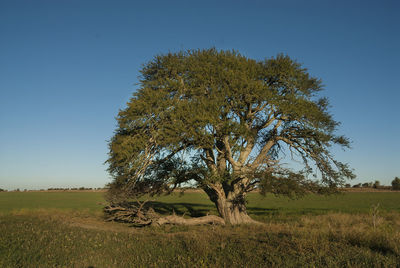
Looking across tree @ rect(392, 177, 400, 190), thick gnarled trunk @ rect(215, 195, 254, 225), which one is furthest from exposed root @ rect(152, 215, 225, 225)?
tree @ rect(392, 177, 400, 190)

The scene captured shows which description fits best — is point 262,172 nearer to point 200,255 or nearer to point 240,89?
point 240,89

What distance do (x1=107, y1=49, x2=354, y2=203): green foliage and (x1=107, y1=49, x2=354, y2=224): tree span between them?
0.24 feet

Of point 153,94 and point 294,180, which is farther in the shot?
point 153,94

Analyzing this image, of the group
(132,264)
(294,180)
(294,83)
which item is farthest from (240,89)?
(132,264)

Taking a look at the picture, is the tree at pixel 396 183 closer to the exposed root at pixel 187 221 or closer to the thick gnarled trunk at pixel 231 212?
the thick gnarled trunk at pixel 231 212

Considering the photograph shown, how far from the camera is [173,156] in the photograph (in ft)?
69.8

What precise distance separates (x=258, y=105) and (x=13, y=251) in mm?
16846

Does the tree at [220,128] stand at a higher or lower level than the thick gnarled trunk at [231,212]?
higher

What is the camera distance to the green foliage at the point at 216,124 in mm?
18266

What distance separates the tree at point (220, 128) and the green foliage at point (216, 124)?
72 millimetres

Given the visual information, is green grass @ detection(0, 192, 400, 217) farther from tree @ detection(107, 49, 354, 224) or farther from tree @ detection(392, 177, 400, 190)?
tree @ detection(392, 177, 400, 190)

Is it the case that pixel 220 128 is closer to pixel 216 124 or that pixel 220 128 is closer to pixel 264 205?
pixel 216 124

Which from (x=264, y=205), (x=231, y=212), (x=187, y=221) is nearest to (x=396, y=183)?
(x=264, y=205)

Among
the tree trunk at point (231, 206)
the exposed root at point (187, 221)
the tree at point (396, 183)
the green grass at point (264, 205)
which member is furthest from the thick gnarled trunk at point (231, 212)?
the tree at point (396, 183)
